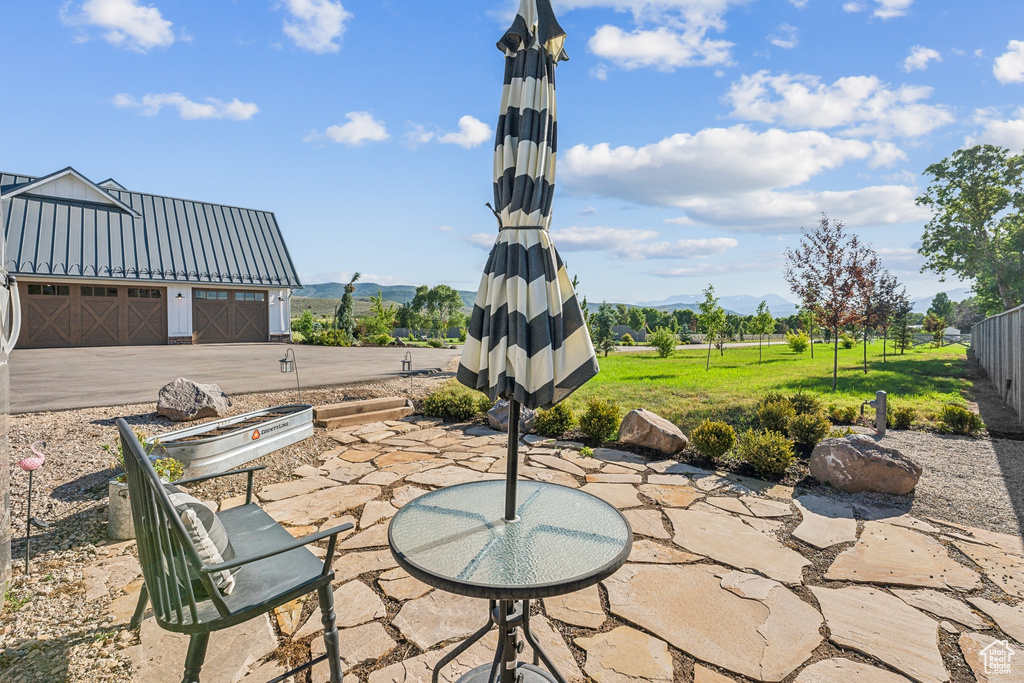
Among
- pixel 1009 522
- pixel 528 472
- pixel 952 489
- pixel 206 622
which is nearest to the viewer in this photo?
pixel 206 622

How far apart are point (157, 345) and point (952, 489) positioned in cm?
2497

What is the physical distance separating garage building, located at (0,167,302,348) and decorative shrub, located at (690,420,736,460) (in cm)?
2240

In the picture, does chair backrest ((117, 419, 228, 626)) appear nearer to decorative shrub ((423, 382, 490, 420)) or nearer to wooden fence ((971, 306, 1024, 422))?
decorative shrub ((423, 382, 490, 420))

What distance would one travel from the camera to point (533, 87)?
2.00 meters

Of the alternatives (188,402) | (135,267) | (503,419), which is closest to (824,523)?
(503,419)

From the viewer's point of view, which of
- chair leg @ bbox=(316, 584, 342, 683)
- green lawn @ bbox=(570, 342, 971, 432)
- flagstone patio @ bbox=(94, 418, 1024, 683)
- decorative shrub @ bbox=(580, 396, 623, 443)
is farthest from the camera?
green lawn @ bbox=(570, 342, 971, 432)

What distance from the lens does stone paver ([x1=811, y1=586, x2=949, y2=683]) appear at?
2326mm

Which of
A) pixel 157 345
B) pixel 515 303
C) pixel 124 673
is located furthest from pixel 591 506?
pixel 157 345

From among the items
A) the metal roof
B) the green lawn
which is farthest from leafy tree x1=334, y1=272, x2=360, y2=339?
the green lawn

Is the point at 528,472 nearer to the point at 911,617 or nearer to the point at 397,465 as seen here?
the point at 397,465

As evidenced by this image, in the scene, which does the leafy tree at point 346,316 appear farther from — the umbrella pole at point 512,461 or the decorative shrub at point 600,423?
the umbrella pole at point 512,461

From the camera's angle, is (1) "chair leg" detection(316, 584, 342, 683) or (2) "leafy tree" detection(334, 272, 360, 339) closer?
(1) "chair leg" detection(316, 584, 342, 683)

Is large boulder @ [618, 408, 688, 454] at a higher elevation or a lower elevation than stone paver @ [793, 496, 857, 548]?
higher

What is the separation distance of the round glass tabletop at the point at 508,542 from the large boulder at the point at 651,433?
11.3 feet
